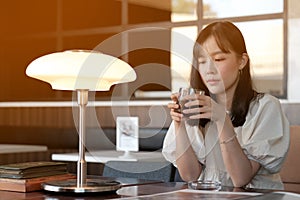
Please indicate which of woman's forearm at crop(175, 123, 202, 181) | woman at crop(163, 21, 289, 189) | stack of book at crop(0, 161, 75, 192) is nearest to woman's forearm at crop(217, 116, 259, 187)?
woman at crop(163, 21, 289, 189)

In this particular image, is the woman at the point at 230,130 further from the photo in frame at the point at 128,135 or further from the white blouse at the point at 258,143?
the photo in frame at the point at 128,135

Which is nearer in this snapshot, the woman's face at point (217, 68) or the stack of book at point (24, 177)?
the stack of book at point (24, 177)

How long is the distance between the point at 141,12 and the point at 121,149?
5.70 feet

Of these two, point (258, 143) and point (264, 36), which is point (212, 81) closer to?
point (258, 143)

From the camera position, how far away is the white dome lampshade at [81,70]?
1.83 m

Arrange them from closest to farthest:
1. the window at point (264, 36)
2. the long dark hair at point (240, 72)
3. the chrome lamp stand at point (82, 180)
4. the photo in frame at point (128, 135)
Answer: the chrome lamp stand at point (82, 180) → the long dark hair at point (240, 72) → the photo in frame at point (128, 135) → the window at point (264, 36)

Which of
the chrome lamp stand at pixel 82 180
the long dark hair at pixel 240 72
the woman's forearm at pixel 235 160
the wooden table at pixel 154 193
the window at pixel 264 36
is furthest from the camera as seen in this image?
the window at pixel 264 36

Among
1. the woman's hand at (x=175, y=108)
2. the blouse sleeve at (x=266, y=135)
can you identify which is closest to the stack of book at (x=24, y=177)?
the woman's hand at (x=175, y=108)

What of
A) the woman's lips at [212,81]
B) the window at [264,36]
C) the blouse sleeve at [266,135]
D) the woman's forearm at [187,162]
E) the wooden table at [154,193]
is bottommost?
the wooden table at [154,193]

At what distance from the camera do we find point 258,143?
217cm

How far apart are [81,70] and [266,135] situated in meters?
0.76

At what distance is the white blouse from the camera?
2174 millimetres

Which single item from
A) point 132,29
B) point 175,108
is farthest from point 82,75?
point 132,29

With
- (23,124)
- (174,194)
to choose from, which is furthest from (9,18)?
(174,194)
